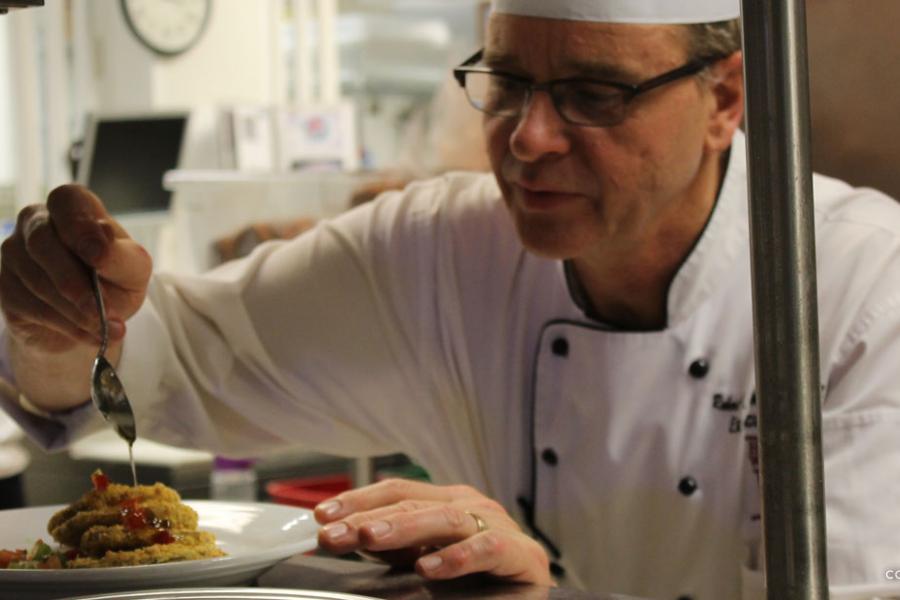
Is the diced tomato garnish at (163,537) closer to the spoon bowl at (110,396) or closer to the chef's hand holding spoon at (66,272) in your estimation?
the spoon bowl at (110,396)

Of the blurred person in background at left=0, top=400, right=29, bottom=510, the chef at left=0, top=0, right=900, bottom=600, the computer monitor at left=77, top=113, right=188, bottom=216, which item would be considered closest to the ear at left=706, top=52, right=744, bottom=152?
the chef at left=0, top=0, right=900, bottom=600

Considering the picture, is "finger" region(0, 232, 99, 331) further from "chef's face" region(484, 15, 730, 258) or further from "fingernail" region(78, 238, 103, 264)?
"chef's face" region(484, 15, 730, 258)

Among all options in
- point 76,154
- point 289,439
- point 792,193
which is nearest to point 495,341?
point 289,439

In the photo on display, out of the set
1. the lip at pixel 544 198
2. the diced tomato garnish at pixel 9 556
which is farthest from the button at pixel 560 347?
the diced tomato garnish at pixel 9 556

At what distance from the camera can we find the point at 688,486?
141 centimetres

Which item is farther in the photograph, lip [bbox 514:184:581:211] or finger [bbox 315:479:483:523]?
lip [bbox 514:184:581:211]

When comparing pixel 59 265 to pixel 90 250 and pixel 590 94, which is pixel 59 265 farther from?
pixel 590 94

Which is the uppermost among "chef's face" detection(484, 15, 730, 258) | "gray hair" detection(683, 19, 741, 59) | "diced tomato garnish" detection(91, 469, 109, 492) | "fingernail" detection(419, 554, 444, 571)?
"gray hair" detection(683, 19, 741, 59)

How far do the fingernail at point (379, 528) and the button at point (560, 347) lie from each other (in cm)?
71

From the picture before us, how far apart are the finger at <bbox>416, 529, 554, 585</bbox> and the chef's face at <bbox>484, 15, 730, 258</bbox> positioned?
54 cm

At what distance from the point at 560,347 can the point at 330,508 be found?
2.18 ft

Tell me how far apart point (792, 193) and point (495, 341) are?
111 cm

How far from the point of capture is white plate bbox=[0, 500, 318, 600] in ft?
2.34

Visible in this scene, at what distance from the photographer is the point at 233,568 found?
29.5 inches
